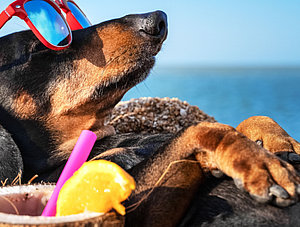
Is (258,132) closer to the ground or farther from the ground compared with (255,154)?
closer to the ground

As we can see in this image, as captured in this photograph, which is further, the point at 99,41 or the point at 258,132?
the point at 99,41

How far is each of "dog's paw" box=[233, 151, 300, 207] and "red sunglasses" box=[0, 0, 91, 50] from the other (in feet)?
3.94

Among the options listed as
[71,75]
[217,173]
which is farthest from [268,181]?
[71,75]

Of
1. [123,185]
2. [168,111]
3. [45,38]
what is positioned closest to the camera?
[123,185]

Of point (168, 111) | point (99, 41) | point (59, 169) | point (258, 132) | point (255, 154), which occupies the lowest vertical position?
point (168, 111)

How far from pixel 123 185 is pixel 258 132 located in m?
1.06

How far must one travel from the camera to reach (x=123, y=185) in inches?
35.0

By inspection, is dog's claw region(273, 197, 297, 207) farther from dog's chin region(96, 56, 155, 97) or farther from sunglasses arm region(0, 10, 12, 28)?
sunglasses arm region(0, 10, 12, 28)

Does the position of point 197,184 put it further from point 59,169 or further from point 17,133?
point 17,133

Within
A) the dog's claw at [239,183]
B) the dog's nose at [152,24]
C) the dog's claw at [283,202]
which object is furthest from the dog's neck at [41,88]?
the dog's claw at [283,202]

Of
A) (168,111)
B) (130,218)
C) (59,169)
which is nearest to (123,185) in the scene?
(130,218)

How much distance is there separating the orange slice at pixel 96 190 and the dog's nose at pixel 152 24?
40.6 inches

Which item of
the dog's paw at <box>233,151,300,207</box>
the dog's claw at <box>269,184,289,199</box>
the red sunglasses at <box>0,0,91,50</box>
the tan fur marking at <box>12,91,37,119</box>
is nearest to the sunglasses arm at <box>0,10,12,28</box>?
the red sunglasses at <box>0,0,91,50</box>

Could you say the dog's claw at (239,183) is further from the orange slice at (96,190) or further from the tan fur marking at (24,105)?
the tan fur marking at (24,105)
